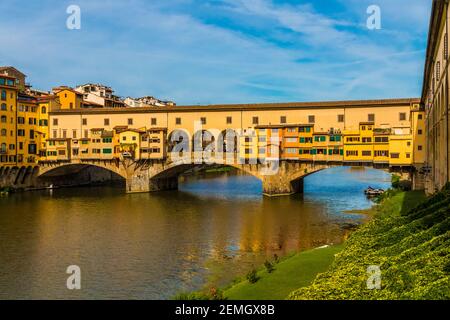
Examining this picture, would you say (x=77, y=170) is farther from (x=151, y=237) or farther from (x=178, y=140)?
(x=151, y=237)

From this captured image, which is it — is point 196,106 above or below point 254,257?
above

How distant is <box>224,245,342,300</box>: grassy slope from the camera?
18250 mm

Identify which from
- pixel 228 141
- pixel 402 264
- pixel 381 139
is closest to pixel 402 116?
pixel 381 139

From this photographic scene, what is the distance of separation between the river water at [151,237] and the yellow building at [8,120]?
8.55 meters

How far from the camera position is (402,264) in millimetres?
12602

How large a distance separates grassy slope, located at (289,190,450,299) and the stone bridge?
134 feet

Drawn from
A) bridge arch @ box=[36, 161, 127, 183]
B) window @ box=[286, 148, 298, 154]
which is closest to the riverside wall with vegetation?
window @ box=[286, 148, 298, 154]

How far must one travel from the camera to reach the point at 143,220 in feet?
142

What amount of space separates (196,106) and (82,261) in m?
41.7

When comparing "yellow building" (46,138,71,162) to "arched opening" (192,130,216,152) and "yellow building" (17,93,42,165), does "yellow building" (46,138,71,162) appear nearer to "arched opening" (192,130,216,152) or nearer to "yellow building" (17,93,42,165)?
"yellow building" (17,93,42,165)

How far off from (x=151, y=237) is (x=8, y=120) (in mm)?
43887

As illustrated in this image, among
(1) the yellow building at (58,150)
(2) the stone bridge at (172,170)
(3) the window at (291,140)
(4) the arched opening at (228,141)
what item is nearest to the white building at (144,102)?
(2) the stone bridge at (172,170)

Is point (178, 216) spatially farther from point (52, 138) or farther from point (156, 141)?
point (52, 138)
